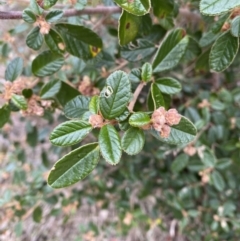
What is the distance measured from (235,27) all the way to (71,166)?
0.42m

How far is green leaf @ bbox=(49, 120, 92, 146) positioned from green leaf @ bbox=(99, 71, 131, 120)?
0.14 feet

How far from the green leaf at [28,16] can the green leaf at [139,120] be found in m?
0.29

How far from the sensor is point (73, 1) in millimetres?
791

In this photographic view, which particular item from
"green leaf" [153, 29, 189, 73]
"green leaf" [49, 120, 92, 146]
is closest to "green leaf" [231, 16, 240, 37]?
"green leaf" [153, 29, 189, 73]

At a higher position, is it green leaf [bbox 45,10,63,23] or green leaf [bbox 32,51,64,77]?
green leaf [bbox 45,10,63,23]

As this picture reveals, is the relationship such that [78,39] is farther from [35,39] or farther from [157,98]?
[157,98]

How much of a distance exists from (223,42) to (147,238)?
63.2 inches

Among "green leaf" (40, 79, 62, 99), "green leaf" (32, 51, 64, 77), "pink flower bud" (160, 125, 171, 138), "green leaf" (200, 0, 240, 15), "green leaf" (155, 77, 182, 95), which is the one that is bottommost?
"green leaf" (40, 79, 62, 99)

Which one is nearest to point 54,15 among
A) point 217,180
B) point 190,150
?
point 190,150

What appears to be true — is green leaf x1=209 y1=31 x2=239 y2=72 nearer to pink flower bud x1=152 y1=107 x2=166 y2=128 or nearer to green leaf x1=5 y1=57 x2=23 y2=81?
pink flower bud x1=152 y1=107 x2=166 y2=128

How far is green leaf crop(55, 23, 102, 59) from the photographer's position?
805 millimetres

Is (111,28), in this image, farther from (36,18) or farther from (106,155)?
(106,155)

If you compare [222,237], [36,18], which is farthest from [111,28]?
[222,237]

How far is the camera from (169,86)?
819 mm
